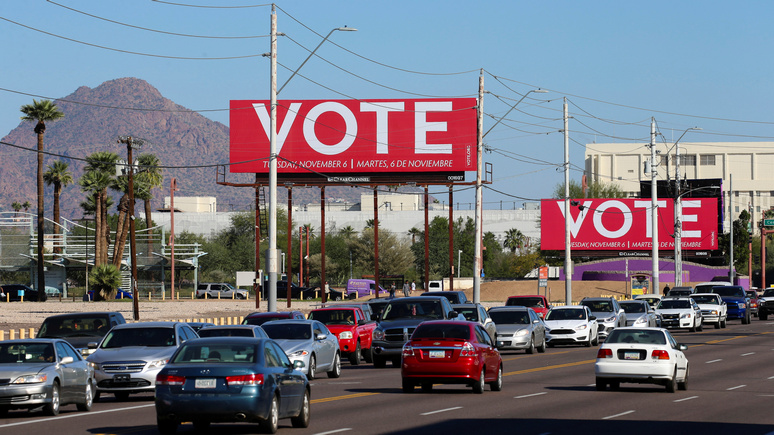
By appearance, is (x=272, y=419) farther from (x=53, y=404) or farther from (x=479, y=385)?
(x=479, y=385)

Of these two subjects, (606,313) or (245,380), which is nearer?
(245,380)

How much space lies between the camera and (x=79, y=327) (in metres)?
25.3

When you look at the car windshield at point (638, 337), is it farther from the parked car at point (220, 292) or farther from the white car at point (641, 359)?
the parked car at point (220, 292)

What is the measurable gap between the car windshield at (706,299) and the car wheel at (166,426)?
4187cm

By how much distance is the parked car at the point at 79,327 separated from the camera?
81.3ft

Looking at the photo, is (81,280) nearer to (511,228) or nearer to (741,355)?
(511,228)

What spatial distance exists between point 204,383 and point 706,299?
43.0 meters

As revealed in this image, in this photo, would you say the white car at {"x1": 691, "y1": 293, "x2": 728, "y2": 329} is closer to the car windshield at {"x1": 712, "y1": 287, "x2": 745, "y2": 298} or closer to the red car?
the car windshield at {"x1": 712, "y1": 287, "x2": 745, "y2": 298}

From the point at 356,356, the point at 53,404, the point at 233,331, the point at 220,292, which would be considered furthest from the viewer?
the point at 220,292

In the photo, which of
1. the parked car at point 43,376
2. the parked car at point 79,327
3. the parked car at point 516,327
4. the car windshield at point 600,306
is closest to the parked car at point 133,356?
the parked car at point 43,376

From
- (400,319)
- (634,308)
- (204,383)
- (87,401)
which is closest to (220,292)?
(634,308)

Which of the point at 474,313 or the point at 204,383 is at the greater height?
the point at 204,383

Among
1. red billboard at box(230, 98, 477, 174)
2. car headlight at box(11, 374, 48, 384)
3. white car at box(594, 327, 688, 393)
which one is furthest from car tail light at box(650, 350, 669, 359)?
red billboard at box(230, 98, 477, 174)

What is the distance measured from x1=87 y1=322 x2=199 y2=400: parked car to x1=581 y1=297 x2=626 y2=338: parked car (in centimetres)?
2359
